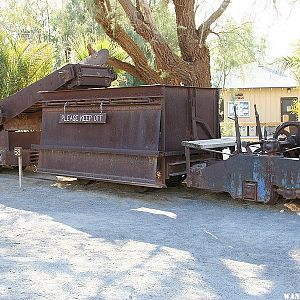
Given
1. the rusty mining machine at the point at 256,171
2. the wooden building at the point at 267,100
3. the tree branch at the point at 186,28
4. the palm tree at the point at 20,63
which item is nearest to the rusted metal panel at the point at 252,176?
the rusty mining machine at the point at 256,171

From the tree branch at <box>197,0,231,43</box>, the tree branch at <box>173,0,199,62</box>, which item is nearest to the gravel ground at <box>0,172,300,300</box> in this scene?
the tree branch at <box>173,0,199,62</box>

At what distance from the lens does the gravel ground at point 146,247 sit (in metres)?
4.38

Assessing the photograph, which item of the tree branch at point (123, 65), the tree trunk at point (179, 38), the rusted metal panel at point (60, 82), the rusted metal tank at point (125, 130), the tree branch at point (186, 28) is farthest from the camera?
the tree branch at point (123, 65)

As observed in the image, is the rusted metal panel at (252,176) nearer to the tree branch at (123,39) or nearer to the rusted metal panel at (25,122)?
the tree branch at (123,39)

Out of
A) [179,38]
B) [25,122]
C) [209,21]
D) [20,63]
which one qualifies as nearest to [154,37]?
[179,38]

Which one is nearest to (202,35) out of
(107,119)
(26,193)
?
(107,119)

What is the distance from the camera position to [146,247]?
5.70 m

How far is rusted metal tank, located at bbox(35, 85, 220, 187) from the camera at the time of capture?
8406mm

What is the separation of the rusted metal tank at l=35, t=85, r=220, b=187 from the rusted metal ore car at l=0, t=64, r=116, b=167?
0.57 meters

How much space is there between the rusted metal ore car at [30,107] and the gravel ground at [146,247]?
2495 millimetres

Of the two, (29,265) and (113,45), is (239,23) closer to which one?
(113,45)

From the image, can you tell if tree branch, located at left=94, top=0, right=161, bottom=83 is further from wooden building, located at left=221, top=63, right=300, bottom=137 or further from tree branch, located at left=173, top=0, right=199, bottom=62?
wooden building, located at left=221, top=63, right=300, bottom=137

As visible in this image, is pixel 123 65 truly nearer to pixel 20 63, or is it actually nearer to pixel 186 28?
pixel 186 28

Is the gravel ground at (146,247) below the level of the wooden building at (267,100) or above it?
below
